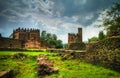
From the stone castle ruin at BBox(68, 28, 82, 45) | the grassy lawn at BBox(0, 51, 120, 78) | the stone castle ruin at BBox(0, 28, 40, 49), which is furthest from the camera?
the stone castle ruin at BBox(68, 28, 82, 45)

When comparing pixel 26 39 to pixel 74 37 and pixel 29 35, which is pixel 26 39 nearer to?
pixel 29 35

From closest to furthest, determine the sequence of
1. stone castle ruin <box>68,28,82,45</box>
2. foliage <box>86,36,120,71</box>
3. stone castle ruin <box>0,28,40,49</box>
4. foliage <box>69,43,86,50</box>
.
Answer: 1. foliage <box>86,36,120,71</box>
2. foliage <box>69,43,86,50</box>
3. stone castle ruin <box>0,28,40,49</box>
4. stone castle ruin <box>68,28,82,45</box>

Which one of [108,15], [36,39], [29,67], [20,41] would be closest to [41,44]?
[36,39]

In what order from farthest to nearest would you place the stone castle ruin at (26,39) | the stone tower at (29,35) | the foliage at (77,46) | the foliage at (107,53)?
Answer: the stone tower at (29,35) < the stone castle ruin at (26,39) < the foliage at (77,46) < the foliage at (107,53)

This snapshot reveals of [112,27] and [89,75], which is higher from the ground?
[112,27]

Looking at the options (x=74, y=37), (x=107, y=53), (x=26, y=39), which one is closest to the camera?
(x=107, y=53)

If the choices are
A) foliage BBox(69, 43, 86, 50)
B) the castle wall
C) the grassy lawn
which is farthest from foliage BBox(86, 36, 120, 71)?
the castle wall

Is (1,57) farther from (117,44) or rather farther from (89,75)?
(117,44)

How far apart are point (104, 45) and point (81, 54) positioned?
482 centimetres

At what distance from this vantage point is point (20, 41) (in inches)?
2216

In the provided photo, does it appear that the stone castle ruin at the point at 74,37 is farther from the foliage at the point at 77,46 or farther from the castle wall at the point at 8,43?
the foliage at the point at 77,46

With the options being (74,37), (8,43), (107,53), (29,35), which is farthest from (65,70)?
(74,37)

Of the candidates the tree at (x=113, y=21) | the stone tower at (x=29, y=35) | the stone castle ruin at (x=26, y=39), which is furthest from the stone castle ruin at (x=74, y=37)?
the tree at (x=113, y=21)

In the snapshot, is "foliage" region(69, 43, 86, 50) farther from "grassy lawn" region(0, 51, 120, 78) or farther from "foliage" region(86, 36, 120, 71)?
"grassy lawn" region(0, 51, 120, 78)
